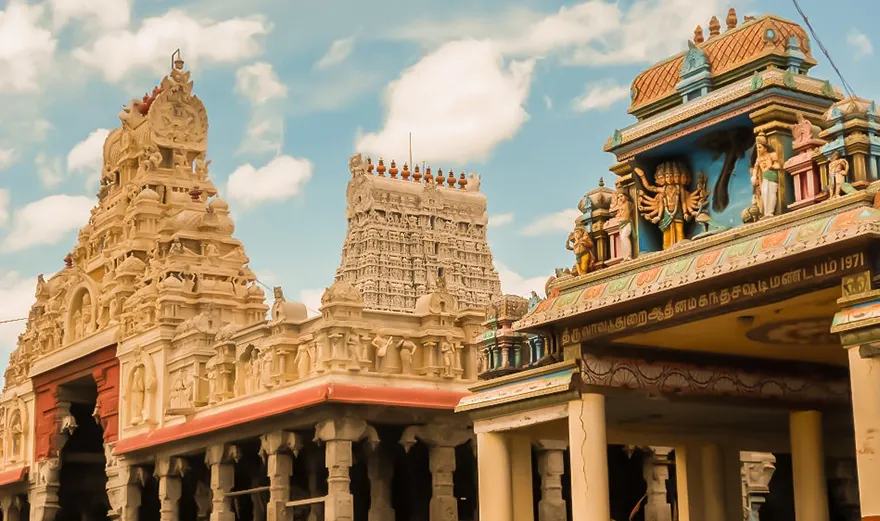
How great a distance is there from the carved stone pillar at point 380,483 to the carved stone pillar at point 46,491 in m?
14.3

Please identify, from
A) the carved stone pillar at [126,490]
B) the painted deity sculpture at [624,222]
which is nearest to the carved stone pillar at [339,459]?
the carved stone pillar at [126,490]

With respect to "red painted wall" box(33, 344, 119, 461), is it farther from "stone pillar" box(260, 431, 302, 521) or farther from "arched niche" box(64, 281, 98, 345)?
"stone pillar" box(260, 431, 302, 521)

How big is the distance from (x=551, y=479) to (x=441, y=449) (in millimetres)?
2414

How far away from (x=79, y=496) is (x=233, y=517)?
13.0 metres

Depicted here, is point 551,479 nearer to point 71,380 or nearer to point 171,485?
Answer: point 171,485

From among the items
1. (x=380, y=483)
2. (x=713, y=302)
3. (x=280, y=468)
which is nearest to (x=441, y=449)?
(x=380, y=483)

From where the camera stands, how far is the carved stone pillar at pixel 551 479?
92.5 feet

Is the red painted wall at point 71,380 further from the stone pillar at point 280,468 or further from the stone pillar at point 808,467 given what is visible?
the stone pillar at point 808,467

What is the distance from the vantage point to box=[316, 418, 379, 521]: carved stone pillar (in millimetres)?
26766

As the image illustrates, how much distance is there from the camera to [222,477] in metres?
30.6

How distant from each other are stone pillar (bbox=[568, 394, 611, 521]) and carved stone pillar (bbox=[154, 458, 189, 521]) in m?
17.3

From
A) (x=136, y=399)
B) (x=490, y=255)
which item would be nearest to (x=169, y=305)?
(x=136, y=399)

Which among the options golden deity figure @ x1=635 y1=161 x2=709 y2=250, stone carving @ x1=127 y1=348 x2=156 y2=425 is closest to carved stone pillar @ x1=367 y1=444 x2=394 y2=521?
stone carving @ x1=127 y1=348 x2=156 y2=425

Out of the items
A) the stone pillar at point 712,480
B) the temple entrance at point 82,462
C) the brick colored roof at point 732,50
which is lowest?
the stone pillar at point 712,480
